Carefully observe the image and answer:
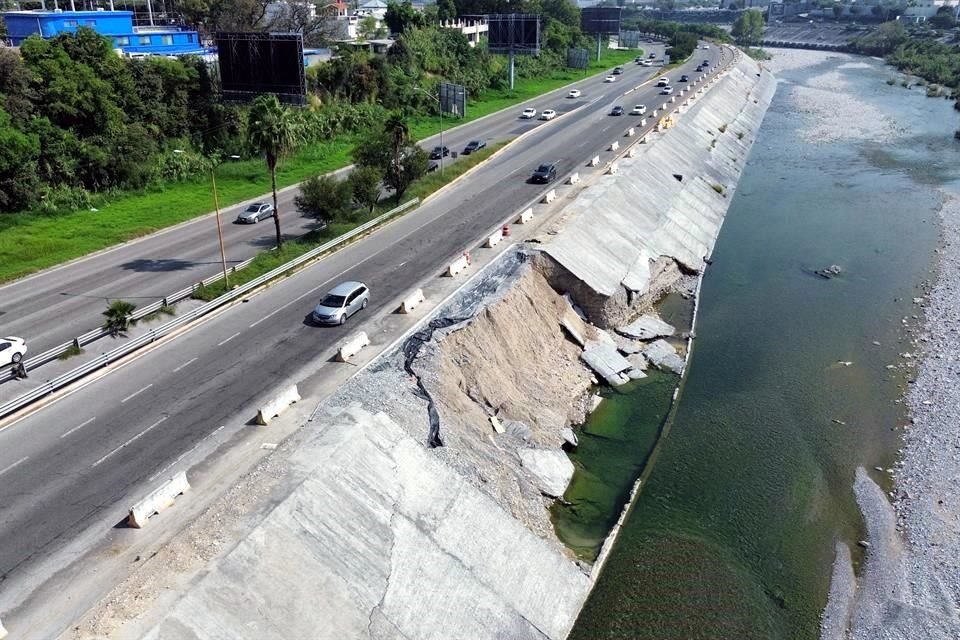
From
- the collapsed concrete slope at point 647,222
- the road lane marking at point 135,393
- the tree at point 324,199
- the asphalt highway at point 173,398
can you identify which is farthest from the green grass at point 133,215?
the collapsed concrete slope at point 647,222

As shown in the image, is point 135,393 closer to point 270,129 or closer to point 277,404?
point 277,404

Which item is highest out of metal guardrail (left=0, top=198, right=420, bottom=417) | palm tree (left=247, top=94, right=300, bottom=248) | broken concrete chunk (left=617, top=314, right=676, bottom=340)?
palm tree (left=247, top=94, right=300, bottom=248)

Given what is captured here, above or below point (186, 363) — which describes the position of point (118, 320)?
above

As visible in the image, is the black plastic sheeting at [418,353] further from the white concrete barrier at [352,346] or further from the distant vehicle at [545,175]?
the distant vehicle at [545,175]

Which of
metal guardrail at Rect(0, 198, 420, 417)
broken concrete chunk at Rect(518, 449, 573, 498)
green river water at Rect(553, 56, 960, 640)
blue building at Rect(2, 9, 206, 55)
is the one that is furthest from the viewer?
blue building at Rect(2, 9, 206, 55)

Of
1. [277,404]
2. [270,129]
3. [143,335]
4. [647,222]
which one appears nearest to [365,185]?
[270,129]

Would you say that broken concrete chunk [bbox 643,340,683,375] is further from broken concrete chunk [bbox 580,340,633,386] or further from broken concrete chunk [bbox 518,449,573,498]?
broken concrete chunk [bbox 518,449,573,498]

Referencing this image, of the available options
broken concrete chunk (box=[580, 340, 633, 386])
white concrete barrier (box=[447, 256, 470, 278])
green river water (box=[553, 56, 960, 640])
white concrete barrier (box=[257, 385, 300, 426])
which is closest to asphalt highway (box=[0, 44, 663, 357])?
white concrete barrier (box=[447, 256, 470, 278])
